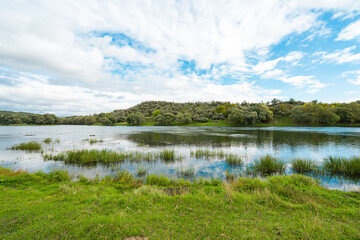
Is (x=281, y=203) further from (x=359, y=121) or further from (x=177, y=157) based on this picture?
(x=359, y=121)

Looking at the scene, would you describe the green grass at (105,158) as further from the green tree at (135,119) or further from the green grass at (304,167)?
the green tree at (135,119)

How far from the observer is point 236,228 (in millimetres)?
4945

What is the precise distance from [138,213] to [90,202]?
2.70 meters

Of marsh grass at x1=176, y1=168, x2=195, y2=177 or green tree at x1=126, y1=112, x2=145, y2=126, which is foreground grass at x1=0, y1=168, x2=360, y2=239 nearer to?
marsh grass at x1=176, y1=168, x2=195, y2=177

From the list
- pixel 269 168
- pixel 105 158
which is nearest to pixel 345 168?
pixel 269 168

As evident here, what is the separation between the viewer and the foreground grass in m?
4.68

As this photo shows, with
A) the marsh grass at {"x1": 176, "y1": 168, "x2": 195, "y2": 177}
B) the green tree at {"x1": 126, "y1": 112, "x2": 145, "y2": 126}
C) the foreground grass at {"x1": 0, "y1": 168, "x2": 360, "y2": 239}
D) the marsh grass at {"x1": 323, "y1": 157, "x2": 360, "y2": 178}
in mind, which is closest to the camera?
the foreground grass at {"x1": 0, "y1": 168, "x2": 360, "y2": 239}

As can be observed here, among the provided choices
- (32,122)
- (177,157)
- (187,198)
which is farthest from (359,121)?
(32,122)

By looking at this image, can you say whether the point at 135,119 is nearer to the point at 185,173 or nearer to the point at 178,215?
the point at 185,173

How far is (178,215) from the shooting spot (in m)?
5.84

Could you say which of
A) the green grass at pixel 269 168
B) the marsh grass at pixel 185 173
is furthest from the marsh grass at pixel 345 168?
the marsh grass at pixel 185 173

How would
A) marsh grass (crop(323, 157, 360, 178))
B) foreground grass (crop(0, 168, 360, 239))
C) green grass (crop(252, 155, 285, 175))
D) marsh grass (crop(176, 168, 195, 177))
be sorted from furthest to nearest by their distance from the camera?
green grass (crop(252, 155, 285, 175)) → marsh grass (crop(176, 168, 195, 177)) → marsh grass (crop(323, 157, 360, 178)) → foreground grass (crop(0, 168, 360, 239))

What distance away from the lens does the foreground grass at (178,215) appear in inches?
184

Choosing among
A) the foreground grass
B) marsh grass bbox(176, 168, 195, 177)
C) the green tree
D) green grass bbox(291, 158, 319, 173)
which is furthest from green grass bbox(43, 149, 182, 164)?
the green tree
